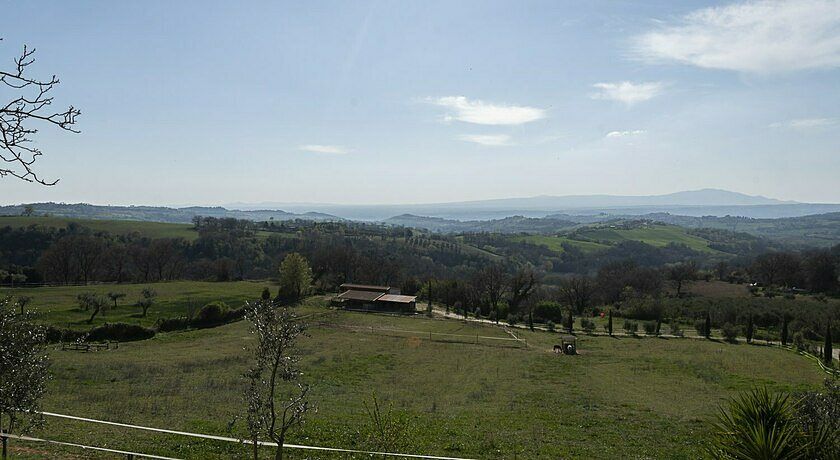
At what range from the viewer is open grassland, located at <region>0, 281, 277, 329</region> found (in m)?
48.9

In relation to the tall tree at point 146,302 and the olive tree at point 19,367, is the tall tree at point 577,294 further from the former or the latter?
the olive tree at point 19,367

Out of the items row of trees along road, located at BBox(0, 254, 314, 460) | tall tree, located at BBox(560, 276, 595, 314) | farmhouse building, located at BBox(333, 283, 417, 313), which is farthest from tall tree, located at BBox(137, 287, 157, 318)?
tall tree, located at BBox(560, 276, 595, 314)

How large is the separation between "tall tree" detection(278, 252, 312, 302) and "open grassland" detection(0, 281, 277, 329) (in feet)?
12.7

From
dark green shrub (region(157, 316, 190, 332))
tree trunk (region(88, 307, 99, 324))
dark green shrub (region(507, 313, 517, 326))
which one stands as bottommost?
dark green shrub (region(507, 313, 517, 326))

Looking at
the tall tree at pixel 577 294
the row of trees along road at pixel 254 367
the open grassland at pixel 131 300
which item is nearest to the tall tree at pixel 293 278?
the open grassland at pixel 131 300

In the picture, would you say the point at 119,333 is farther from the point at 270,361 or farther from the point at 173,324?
the point at 270,361

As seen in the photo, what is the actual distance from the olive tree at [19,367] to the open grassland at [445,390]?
455 cm

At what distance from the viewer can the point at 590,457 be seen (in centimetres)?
1680

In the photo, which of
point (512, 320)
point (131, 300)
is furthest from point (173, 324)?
point (512, 320)

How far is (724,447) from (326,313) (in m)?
57.9

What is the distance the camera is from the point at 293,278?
69.4 meters

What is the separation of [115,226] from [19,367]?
559 feet

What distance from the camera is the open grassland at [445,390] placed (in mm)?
17719

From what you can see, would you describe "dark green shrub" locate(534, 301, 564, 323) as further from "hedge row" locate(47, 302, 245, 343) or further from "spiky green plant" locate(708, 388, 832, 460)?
"spiky green plant" locate(708, 388, 832, 460)
